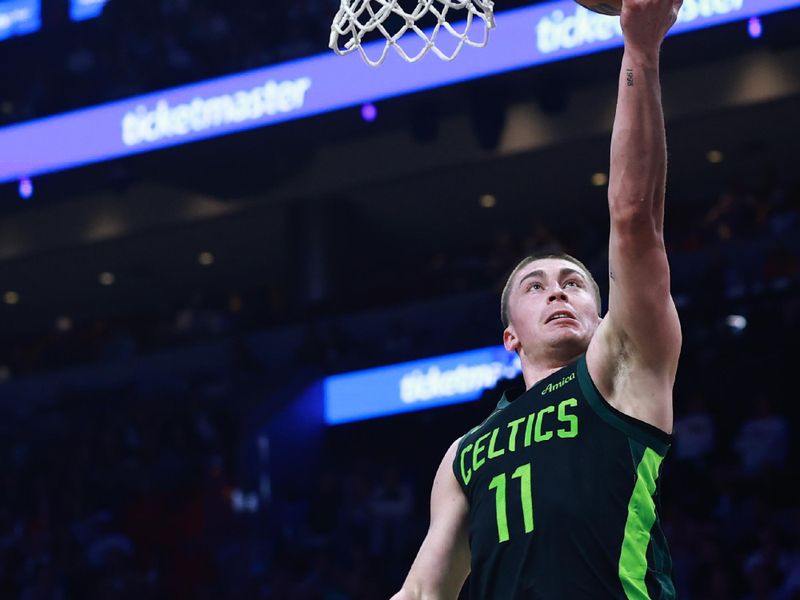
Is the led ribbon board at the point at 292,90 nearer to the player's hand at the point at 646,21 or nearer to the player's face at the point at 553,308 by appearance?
the player's face at the point at 553,308

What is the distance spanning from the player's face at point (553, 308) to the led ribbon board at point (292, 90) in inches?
318

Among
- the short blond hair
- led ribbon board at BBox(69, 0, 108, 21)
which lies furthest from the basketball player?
led ribbon board at BBox(69, 0, 108, 21)

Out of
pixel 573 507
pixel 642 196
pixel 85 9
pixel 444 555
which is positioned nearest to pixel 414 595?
pixel 444 555

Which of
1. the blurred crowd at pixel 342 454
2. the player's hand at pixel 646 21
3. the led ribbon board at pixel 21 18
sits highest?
the led ribbon board at pixel 21 18

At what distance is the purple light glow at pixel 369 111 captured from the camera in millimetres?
12625

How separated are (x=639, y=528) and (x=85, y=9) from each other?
12.5 metres

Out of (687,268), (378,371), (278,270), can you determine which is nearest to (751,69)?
(687,268)

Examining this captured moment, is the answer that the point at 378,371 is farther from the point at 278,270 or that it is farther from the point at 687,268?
the point at 278,270

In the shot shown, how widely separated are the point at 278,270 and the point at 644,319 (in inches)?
595

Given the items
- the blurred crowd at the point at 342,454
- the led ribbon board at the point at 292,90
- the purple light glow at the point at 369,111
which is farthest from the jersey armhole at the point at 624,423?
the purple light glow at the point at 369,111

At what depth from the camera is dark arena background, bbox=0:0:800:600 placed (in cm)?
1137

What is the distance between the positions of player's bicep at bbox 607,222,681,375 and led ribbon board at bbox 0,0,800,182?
28.0 feet

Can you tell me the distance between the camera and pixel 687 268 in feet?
41.2

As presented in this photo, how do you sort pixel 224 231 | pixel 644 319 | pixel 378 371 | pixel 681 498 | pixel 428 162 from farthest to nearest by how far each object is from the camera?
pixel 224 231 < pixel 428 162 < pixel 378 371 < pixel 681 498 < pixel 644 319
